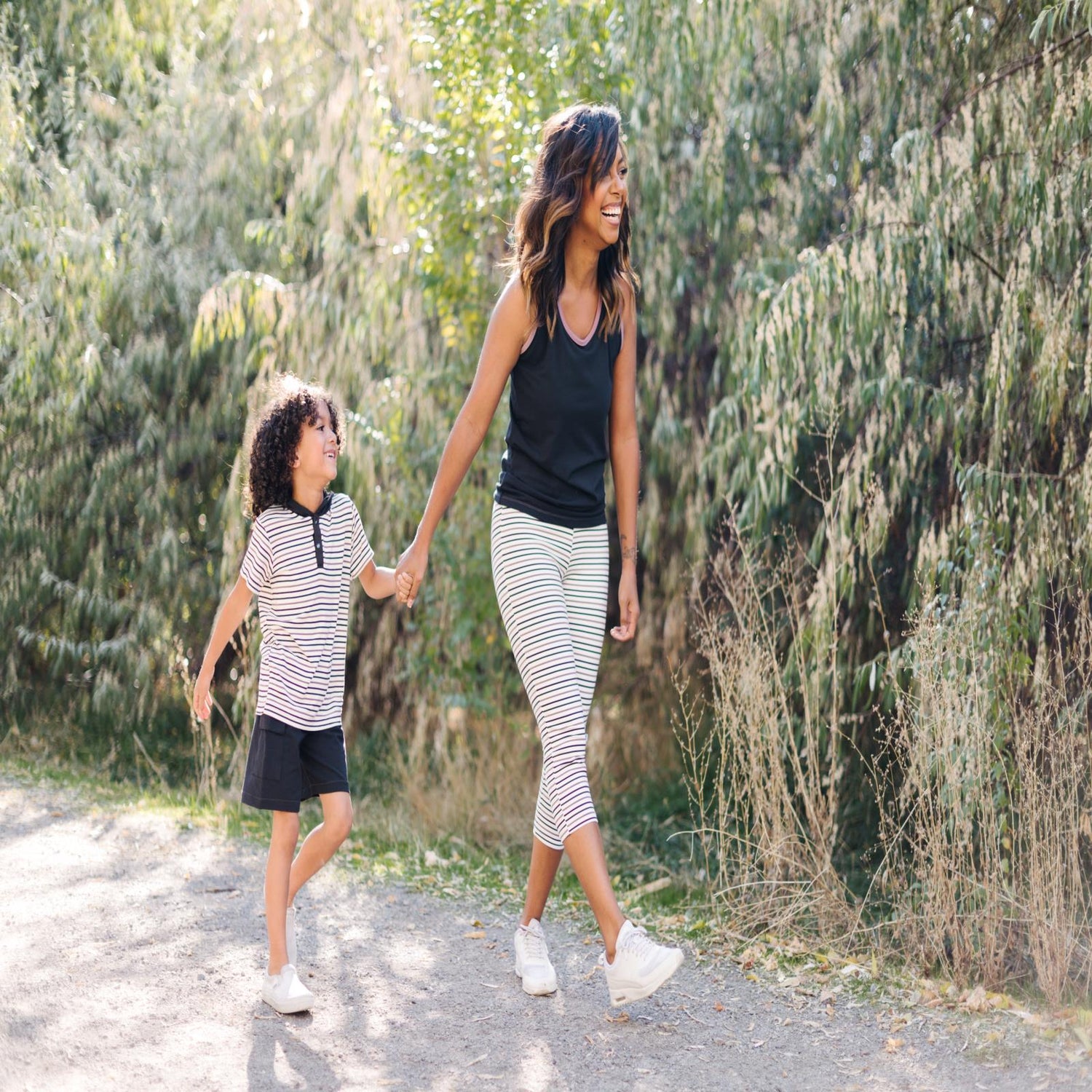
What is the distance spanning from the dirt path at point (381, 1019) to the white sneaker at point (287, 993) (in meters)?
0.04

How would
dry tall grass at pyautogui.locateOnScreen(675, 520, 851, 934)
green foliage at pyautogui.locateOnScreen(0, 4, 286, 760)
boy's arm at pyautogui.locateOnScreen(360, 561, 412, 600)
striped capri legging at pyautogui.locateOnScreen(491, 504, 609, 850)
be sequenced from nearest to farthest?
striped capri legging at pyautogui.locateOnScreen(491, 504, 609, 850)
boy's arm at pyautogui.locateOnScreen(360, 561, 412, 600)
dry tall grass at pyautogui.locateOnScreen(675, 520, 851, 934)
green foliage at pyautogui.locateOnScreen(0, 4, 286, 760)

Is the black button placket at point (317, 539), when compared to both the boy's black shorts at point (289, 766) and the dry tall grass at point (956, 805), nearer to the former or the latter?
the boy's black shorts at point (289, 766)

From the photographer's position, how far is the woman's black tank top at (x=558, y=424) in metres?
3.57

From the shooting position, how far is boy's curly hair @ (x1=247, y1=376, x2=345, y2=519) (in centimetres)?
370

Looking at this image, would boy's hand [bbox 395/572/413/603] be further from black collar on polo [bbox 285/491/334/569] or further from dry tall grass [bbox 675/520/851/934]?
dry tall grass [bbox 675/520/851/934]

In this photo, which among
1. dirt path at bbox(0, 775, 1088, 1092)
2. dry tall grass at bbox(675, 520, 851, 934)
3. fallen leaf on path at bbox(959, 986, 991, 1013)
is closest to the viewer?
dirt path at bbox(0, 775, 1088, 1092)

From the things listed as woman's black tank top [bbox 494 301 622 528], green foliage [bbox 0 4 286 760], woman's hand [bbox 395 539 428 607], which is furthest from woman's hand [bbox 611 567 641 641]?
green foliage [bbox 0 4 286 760]

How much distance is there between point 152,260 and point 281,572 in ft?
15.4

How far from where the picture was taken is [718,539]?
5.57 metres

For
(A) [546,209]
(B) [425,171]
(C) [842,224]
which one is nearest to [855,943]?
(A) [546,209]

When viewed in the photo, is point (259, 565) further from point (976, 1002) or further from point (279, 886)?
point (976, 1002)

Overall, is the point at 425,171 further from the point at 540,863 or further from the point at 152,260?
the point at 540,863

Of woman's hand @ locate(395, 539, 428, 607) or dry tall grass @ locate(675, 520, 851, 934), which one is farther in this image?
dry tall grass @ locate(675, 520, 851, 934)

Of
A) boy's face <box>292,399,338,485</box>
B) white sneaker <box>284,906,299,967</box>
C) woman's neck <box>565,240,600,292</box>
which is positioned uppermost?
woman's neck <box>565,240,600,292</box>
